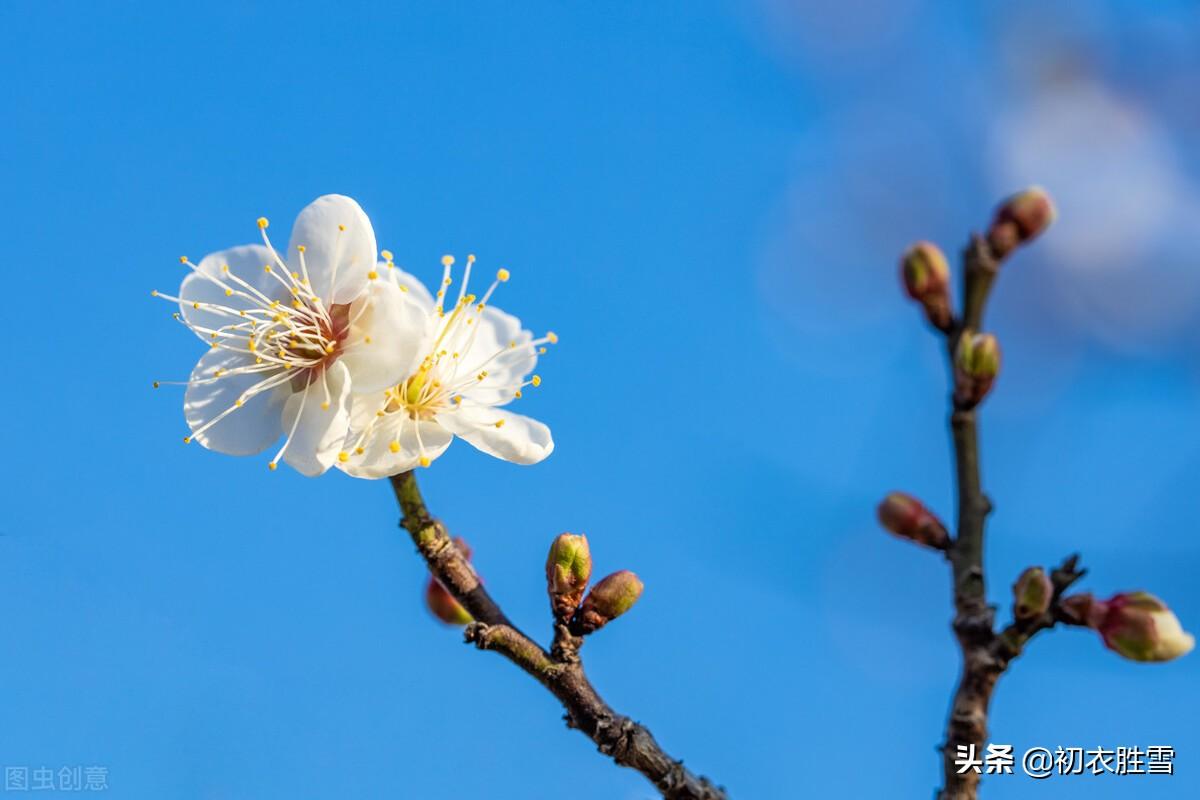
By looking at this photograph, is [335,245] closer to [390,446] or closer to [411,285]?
[411,285]

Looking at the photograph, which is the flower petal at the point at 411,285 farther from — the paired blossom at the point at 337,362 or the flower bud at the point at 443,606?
the flower bud at the point at 443,606

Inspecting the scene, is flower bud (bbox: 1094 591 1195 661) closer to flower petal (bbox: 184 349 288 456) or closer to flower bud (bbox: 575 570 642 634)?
flower bud (bbox: 575 570 642 634)

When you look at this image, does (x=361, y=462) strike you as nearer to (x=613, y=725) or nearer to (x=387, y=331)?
(x=387, y=331)

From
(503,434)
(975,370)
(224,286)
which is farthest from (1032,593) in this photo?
(224,286)

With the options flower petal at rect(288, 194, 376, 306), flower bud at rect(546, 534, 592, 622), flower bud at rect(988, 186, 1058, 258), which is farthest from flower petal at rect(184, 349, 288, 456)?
flower bud at rect(988, 186, 1058, 258)

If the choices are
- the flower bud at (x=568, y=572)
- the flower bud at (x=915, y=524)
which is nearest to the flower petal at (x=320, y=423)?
the flower bud at (x=568, y=572)

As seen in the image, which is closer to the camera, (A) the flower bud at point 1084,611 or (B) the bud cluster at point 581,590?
(A) the flower bud at point 1084,611
